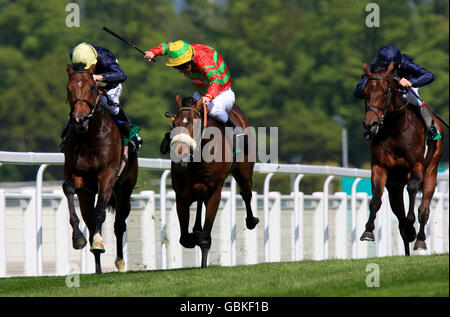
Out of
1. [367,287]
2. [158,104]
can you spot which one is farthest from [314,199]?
[158,104]

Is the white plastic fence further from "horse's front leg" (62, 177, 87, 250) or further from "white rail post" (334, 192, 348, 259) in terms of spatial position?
"horse's front leg" (62, 177, 87, 250)

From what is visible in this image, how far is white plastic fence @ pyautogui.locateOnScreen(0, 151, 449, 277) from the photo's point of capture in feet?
30.3

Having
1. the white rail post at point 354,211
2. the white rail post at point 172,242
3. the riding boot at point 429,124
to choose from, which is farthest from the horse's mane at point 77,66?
the white rail post at point 354,211

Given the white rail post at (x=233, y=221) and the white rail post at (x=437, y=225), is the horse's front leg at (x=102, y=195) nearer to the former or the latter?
the white rail post at (x=233, y=221)

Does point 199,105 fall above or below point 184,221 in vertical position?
above

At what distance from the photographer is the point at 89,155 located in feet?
28.1

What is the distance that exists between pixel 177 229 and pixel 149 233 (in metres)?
0.36

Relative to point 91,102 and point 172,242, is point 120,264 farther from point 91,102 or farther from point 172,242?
point 91,102

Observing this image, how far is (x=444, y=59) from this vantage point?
55.0 metres

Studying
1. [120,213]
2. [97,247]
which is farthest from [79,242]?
[120,213]

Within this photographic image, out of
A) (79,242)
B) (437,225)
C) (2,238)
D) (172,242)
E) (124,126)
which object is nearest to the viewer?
(79,242)

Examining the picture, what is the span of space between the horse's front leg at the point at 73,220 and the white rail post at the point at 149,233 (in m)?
2.01
